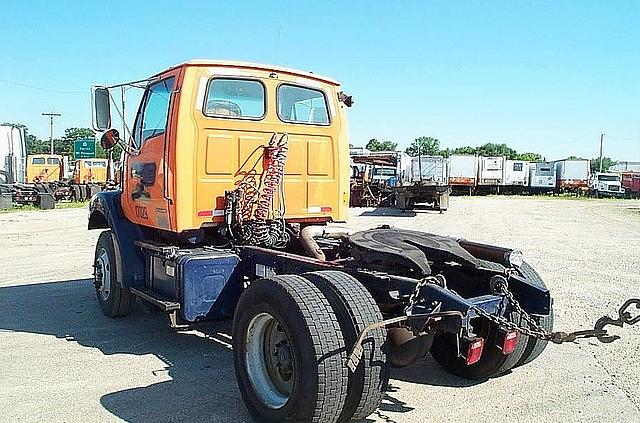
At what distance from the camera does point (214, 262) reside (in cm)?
582

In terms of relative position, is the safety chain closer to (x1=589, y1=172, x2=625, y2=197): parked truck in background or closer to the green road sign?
the green road sign

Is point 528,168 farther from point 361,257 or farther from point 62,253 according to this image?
point 361,257

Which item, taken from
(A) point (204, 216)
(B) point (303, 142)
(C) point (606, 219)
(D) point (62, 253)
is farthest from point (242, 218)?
(C) point (606, 219)

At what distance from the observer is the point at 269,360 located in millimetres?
4617

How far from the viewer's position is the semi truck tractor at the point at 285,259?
13.3ft

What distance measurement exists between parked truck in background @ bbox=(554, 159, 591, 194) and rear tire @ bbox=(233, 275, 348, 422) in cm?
5338

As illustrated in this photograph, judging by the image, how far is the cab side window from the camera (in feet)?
21.2

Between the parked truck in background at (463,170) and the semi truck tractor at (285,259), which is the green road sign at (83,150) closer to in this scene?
the parked truck in background at (463,170)

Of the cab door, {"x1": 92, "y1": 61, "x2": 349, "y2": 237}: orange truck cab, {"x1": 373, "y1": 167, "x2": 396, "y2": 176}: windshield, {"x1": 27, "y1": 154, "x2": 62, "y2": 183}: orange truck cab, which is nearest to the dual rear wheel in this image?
{"x1": 92, "y1": 61, "x2": 349, "y2": 237}: orange truck cab

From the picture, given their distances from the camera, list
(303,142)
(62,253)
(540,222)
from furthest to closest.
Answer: (540,222) < (62,253) < (303,142)

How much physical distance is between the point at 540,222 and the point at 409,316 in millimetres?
20173

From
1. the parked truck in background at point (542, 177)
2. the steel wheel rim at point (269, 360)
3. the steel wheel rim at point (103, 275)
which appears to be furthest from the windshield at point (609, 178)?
the steel wheel rim at point (269, 360)

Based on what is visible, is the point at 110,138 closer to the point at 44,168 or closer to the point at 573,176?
the point at 44,168

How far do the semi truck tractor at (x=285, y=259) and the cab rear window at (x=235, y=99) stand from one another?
0.01 metres
